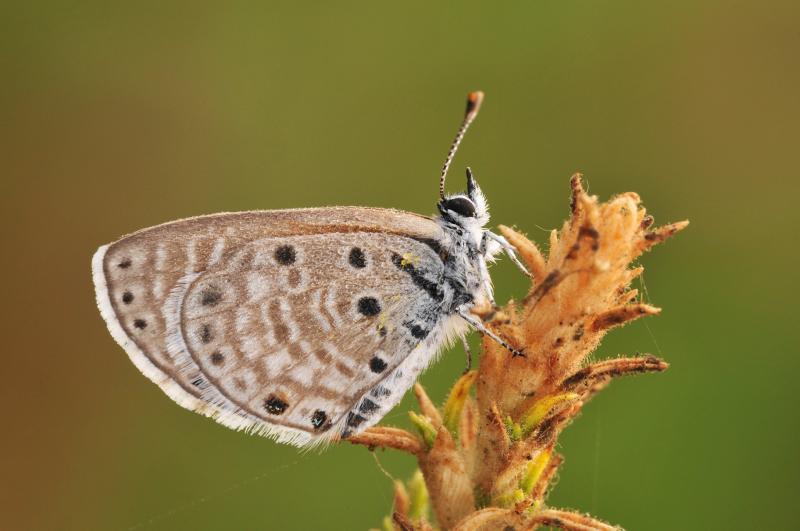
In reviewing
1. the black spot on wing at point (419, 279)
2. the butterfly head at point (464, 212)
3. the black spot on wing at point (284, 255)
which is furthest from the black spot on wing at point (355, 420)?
the butterfly head at point (464, 212)

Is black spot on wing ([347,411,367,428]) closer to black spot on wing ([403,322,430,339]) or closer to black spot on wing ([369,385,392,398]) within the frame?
black spot on wing ([369,385,392,398])

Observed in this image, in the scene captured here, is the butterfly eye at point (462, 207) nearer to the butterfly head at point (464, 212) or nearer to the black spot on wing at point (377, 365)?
the butterfly head at point (464, 212)

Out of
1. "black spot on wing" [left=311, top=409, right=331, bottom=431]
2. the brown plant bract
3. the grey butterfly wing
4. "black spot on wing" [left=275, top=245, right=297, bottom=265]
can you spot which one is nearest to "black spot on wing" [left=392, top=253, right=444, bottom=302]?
the grey butterfly wing

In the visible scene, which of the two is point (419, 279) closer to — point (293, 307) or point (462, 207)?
point (462, 207)

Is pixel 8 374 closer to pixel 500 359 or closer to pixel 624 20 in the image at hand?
pixel 500 359

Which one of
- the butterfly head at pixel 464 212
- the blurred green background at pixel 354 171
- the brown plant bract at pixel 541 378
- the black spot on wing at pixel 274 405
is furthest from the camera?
the blurred green background at pixel 354 171

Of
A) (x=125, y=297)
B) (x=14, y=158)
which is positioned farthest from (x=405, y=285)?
(x=14, y=158)

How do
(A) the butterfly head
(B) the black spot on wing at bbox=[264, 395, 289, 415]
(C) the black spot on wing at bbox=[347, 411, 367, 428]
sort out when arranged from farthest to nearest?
(A) the butterfly head
(B) the black spot on wing at bbox=[264, 395, 289, 415]
(C) the black spot on wing at bbox=[347, 411, 367, 428]

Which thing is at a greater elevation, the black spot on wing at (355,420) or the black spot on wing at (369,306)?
the black spot on wing at (369,306)
